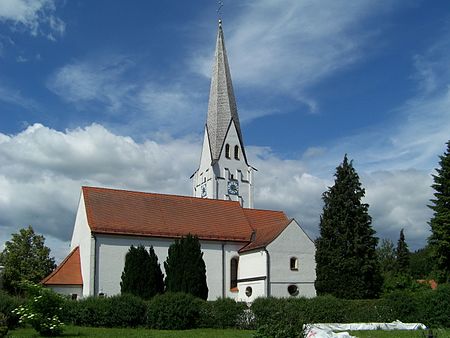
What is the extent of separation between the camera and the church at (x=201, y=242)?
3712 cm

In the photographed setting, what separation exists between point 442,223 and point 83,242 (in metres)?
26.3

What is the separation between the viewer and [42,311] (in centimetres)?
2183

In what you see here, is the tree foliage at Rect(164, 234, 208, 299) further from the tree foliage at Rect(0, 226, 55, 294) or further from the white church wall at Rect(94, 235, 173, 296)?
the tree foliage at Rect(0, 226, 55, 294)

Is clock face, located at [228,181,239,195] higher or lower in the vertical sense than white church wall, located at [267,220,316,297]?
higher

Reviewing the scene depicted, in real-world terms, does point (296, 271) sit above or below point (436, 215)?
below

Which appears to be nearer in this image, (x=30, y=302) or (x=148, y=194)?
(x=30, y=302)

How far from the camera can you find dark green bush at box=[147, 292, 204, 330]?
2703 centimetres

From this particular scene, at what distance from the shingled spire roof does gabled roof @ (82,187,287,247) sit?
16.3 meters

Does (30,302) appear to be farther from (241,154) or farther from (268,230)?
(241,154)

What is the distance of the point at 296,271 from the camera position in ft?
127

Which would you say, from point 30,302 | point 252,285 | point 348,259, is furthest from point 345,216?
point 30,302

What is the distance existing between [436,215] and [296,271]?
459 inches

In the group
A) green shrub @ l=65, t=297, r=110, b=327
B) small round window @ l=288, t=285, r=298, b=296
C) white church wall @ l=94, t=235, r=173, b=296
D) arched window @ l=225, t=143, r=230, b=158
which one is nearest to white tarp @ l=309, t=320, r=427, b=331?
green shrub @ l=65, t=297, r=110, b=327

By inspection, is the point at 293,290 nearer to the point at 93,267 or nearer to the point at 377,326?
the point at 377,326
